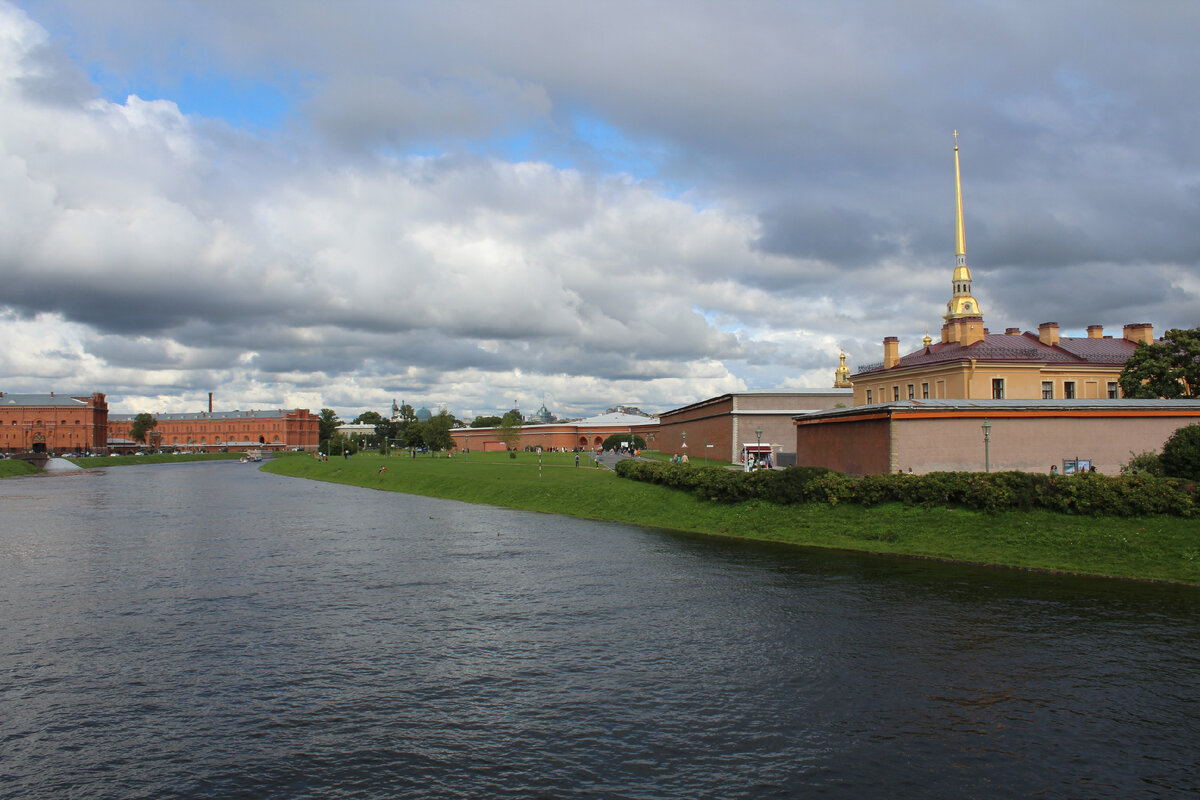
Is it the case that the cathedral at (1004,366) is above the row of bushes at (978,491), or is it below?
above

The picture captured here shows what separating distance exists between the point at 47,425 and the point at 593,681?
7486 inches

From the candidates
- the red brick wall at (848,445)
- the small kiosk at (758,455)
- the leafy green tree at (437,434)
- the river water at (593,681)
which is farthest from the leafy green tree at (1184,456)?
the leafy green tree at (437,434)

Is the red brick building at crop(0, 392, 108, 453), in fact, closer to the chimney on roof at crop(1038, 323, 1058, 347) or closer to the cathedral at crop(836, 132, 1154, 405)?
the cathedral at crop(836, 132, 1154, 405)

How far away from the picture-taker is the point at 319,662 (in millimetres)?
16438

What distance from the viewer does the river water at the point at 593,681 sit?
11484 millimetres

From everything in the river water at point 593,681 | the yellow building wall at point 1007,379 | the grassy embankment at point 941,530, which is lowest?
the river water at point 593,681

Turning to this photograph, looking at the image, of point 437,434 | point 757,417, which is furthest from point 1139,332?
point 437,434

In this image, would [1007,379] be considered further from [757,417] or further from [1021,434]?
[1021,434]

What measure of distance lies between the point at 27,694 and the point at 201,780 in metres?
5.74

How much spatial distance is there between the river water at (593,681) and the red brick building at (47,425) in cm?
16833

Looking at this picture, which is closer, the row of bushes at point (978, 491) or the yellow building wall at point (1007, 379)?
the row of bushes at point (978, 491)

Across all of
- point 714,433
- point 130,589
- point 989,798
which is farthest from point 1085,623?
point 714,433

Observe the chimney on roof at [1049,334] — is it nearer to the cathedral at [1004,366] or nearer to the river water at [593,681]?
the cathedral at [1004,366]

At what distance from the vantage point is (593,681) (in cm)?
1512
